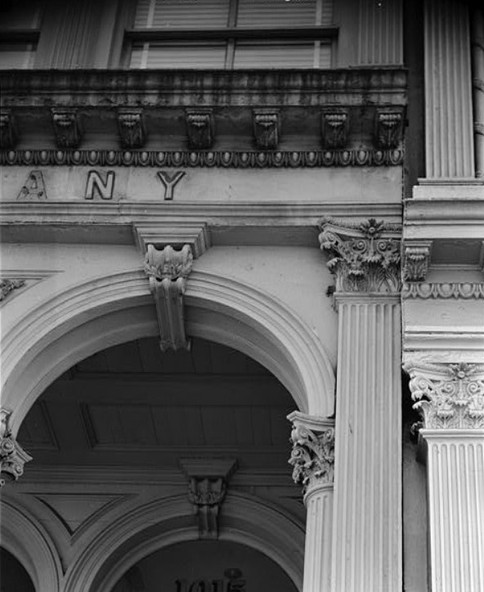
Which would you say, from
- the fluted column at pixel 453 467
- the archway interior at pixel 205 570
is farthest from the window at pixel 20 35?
the archway interior at pixel 205 570

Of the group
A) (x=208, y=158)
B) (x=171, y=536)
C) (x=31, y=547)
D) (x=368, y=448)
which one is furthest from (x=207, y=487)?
(x=368, y=448)

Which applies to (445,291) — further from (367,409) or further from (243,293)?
(243,293)

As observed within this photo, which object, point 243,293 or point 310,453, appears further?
point 243,293

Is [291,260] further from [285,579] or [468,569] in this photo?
[285,579]

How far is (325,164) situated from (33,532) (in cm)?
632

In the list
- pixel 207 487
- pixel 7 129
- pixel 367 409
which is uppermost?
pixel 7 129

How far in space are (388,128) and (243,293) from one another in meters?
2.37

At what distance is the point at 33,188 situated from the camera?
1291 cm

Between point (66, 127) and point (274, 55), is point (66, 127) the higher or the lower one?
the lower one

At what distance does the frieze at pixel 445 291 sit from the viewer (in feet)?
37.7

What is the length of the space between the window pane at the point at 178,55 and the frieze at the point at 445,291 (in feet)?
14.0

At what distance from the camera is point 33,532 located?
15.6m

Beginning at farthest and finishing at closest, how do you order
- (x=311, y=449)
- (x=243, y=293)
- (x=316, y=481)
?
(x=243, y=293), (x=311, y=449), (x=316, y=481)

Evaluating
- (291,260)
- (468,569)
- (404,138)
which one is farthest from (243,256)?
(468,569)
